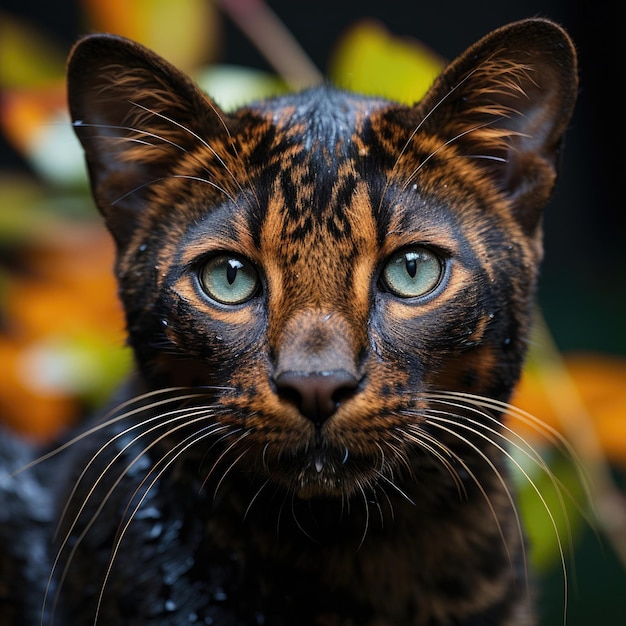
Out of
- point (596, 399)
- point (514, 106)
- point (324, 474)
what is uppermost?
point (514, 106)

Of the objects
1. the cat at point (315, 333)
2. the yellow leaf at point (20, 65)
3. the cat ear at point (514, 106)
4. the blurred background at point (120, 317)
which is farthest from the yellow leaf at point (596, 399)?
the yellow leaf at point (20, 65)

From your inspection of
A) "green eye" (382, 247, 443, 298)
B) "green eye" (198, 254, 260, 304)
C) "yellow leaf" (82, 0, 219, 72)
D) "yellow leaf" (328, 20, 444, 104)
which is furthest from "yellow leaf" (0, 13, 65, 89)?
"green eye" (382, 247, 443, 298)

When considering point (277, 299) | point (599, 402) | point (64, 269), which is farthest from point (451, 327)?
point (64, 269)

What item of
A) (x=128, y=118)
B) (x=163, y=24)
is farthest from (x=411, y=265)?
(x=163, y=24)

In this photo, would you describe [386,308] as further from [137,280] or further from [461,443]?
[137,280]

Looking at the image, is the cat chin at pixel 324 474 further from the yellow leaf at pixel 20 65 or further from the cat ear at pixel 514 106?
the yellow leaf at pixel 20 65

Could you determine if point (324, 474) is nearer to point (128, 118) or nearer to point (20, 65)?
point (128, 118)

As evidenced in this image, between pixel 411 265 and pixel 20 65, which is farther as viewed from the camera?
pixel 20 65
